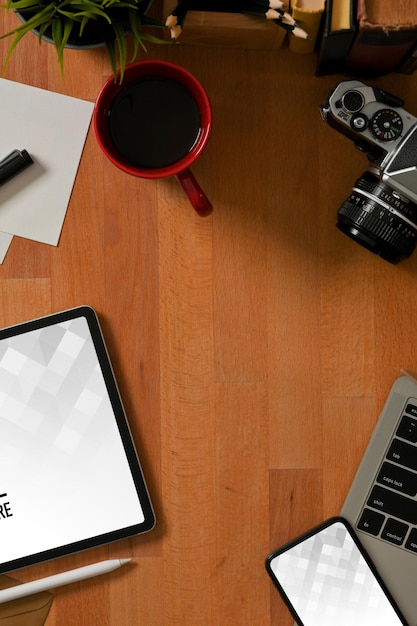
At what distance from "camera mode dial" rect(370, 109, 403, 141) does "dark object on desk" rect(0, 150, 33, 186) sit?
326mm

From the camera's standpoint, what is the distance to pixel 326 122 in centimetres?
67

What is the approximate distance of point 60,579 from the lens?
0.68m

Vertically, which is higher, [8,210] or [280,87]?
[280,87]

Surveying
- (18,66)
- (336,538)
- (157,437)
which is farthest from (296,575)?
(18,66)

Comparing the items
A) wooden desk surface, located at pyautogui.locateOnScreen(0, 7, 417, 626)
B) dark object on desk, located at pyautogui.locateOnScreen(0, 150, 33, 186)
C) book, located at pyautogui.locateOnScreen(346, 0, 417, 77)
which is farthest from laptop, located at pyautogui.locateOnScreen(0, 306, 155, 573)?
book, located at pyautogui.locateOnScreen(346, 0, 417, 77)

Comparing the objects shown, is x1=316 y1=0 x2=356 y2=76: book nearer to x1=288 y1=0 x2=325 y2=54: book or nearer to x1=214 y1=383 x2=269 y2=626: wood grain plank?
x1=288 y1=0 x2=325 y2=54: book

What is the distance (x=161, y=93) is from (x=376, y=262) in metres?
0.27

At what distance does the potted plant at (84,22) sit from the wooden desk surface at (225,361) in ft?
0.47

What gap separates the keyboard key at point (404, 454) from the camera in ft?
2.23

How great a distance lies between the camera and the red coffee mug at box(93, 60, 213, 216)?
615mm

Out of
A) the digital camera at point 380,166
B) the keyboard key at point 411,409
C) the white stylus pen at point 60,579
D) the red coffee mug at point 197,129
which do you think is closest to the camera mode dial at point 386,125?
the digital camera at point 380,166

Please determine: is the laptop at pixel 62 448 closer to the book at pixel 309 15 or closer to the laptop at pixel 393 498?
the laptop at pixel 393 498

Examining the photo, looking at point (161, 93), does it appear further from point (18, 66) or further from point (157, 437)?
point (157, 437)

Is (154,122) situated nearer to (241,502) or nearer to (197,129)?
(197,129)
